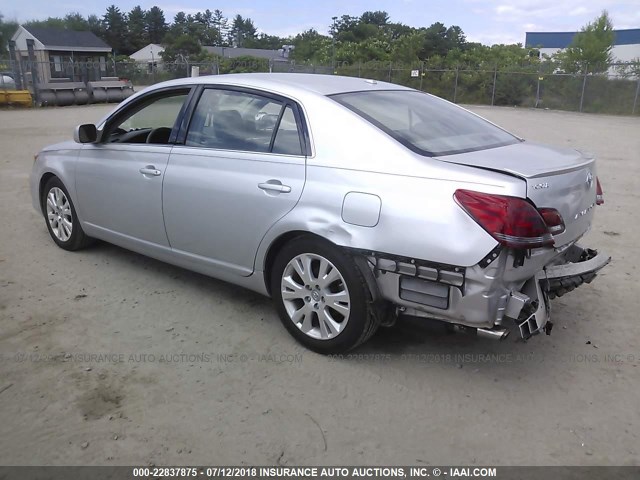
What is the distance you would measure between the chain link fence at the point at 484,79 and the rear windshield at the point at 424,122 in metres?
27.6

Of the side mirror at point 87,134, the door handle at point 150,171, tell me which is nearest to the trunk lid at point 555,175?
the door handle at point 150,171

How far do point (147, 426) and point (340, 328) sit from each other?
120 cm

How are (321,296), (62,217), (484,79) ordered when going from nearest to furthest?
(321,296), (62,217), (484,79)

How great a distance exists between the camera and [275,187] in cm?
358

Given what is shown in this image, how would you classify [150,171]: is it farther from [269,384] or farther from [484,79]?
[484,79]

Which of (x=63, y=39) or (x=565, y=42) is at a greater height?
(x=565, y=42)

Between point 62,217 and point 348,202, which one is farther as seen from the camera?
point 62,217

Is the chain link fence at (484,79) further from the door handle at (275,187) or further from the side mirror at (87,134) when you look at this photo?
the door handle at (275,187)

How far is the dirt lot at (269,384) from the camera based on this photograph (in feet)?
9.05

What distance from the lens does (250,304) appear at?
438 cm

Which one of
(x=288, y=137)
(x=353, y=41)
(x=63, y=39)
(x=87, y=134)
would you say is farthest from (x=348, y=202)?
(x=353, y=41)

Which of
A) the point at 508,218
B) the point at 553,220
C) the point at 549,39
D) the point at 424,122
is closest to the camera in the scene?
the point at 508,218

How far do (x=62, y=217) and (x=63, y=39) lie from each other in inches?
2336

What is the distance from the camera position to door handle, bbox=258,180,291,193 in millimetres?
3537
